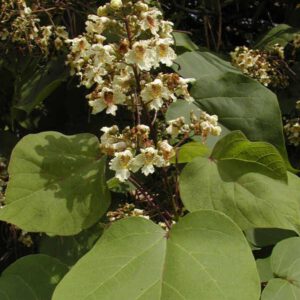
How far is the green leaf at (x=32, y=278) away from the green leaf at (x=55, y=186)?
0.58ft

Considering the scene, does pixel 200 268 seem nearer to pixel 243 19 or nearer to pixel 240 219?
pixel 240 219

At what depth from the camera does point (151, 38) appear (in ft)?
3.75

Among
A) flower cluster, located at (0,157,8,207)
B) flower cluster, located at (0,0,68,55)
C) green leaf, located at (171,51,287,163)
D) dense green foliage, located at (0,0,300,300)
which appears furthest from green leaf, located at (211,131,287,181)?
flower cluster, located at (0,0,68,55)

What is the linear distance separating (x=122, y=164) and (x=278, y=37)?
124cm

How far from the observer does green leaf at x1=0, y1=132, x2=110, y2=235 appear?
3.59 ft

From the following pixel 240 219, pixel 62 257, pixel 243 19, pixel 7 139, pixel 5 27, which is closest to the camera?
pixel 240 219

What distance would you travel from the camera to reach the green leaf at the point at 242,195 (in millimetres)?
1055

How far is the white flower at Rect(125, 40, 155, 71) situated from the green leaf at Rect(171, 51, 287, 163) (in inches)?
15.9

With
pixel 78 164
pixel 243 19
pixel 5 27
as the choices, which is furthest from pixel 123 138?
pixel 243 19

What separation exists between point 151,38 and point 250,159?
0.32 m

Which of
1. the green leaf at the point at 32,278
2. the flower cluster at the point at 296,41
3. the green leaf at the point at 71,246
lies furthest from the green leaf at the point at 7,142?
the flower cluster at the point at 296,41

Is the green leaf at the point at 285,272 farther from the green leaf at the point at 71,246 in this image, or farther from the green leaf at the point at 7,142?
the green leaf at the point at 7,142

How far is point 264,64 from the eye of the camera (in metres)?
1.80

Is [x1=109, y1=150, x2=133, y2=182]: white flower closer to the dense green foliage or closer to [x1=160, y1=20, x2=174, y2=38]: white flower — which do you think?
the dense green foliage
